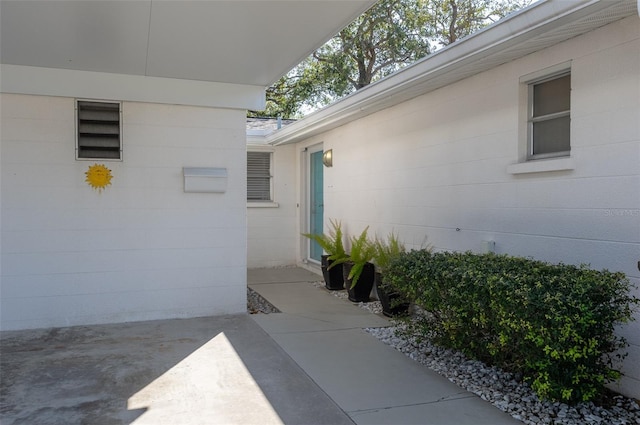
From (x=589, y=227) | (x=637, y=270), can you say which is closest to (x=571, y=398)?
(x=637, y=270)

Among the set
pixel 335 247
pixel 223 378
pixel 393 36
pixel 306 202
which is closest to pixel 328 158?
pixel 306 202

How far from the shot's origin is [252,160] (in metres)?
9.88

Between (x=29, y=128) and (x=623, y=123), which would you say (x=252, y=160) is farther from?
(x=623, y=123)

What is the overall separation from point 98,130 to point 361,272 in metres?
3.56

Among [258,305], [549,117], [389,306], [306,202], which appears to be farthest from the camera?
[306,202]

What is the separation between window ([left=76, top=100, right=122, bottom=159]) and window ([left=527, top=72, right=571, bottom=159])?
418 cm

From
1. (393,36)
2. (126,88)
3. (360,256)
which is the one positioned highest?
(393,36)

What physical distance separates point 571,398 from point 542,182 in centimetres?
172

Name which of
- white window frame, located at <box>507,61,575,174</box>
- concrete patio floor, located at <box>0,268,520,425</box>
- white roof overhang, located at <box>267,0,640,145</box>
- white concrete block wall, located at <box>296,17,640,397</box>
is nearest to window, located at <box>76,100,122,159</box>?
concrete patio floor, located at <box>0,268,520,425</box>

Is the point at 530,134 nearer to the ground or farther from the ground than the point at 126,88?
nearer to the ground

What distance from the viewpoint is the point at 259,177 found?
32.5 ft

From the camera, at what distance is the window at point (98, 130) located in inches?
211

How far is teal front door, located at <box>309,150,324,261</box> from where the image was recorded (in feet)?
29.7

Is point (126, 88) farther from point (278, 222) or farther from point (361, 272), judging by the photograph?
point (278, 222)
